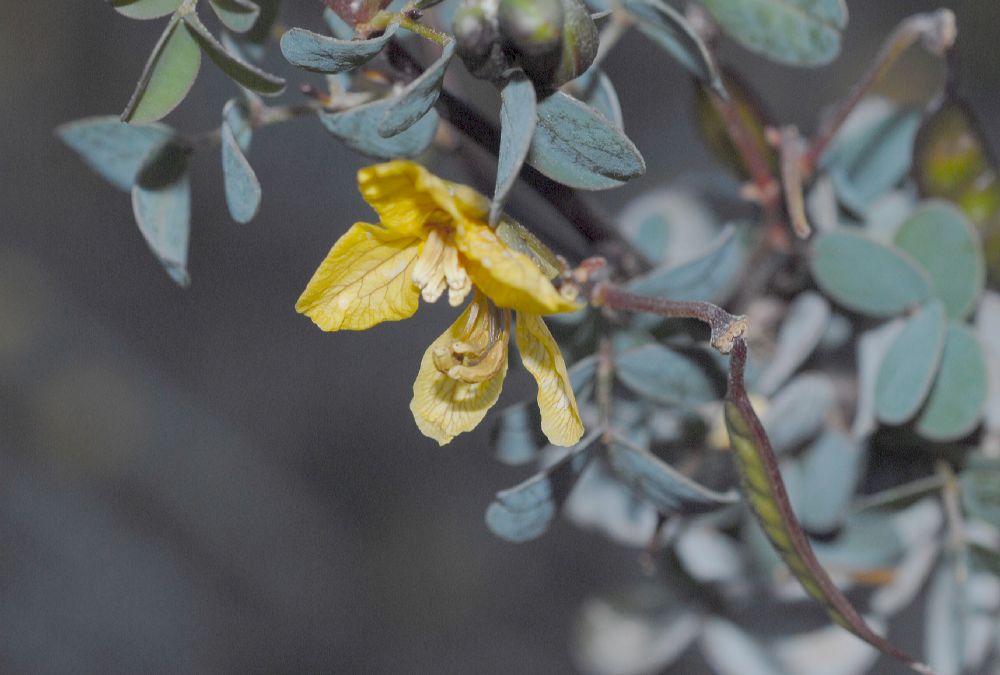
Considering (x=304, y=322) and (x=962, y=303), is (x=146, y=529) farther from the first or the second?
(x=962, y=303)

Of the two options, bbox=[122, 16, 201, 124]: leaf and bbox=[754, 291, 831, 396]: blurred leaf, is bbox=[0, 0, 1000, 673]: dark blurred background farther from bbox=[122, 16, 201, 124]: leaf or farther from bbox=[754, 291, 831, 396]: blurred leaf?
bbox=[122, 16, 201, 124]: leaf

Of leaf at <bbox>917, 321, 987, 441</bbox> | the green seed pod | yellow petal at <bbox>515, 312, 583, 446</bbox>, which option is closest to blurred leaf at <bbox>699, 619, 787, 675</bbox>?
leaf at <bbox>917, 321, 987, 441</bbox>

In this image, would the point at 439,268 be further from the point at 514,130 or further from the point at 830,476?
the point at 830,476

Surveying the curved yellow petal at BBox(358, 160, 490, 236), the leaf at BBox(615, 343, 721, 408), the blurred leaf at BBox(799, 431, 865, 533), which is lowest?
the blurred leaf at BBox(799, 431, 865, 533)

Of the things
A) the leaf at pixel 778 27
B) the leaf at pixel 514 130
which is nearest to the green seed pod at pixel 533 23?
the leaf at pixel 514 130

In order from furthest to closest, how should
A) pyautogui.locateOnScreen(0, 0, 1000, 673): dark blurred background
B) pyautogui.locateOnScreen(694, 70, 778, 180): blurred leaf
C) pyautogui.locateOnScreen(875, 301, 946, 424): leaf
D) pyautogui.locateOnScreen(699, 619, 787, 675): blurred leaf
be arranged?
pyautogui.locateOnScreen(0, 0, 1000, 673): dark blurred background → pyautogui.locateOnScreen(699, 619, 787, 675): blurred leaf → pyautogui.locateOnScreen(694, 70, 778, 180): blurred leaf → pyautogui.locateOnScreen(875, 301, 946, 424): leaf

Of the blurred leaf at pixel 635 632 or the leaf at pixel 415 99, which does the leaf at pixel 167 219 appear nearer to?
the leaf at pixel 415 99

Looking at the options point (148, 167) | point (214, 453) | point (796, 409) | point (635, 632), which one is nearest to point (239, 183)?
point (148, 167)
